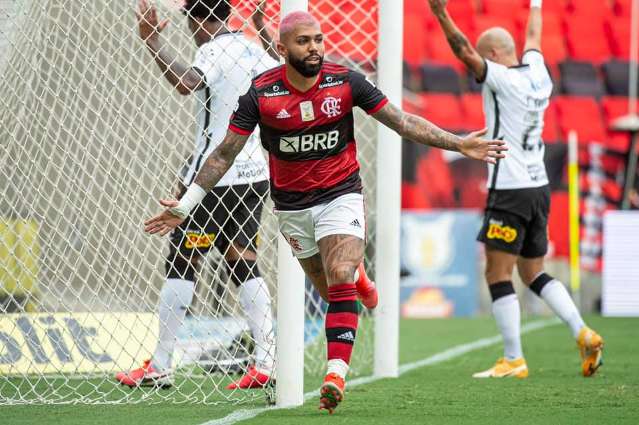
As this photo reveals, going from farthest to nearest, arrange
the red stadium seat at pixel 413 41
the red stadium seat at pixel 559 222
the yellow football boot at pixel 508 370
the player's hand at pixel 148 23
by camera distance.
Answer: the red stadium seat at pixel 413 41 → the red stadium seat at pixel 559 222 → the yellow football boot at pixel 508 370 → the player's hand at pixel 148 23

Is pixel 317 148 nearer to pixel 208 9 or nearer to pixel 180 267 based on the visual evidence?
pixel 208 9

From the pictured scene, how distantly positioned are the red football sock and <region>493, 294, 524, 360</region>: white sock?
2351 mm

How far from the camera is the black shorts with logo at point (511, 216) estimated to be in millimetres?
7453

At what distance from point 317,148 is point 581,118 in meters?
12.0

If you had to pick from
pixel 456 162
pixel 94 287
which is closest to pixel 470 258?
pixel 456 162

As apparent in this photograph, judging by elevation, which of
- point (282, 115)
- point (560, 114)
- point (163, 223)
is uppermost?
point (282, 115)

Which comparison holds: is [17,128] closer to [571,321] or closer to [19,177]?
[19,177]

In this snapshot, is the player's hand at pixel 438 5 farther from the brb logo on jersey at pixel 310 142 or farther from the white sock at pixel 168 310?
the white sock at pixel 168 310

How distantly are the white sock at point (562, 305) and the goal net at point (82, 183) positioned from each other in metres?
1.84

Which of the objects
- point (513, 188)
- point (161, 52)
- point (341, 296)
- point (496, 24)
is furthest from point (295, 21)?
point (496, 24)

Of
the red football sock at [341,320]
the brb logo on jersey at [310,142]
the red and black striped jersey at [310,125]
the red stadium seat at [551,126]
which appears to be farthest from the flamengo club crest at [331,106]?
the red stadium seat at [551,126]

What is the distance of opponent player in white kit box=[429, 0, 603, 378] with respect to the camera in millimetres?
7449

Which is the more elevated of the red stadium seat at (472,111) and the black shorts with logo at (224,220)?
the black shorts with logo at (224,220)

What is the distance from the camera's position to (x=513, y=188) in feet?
24.6
